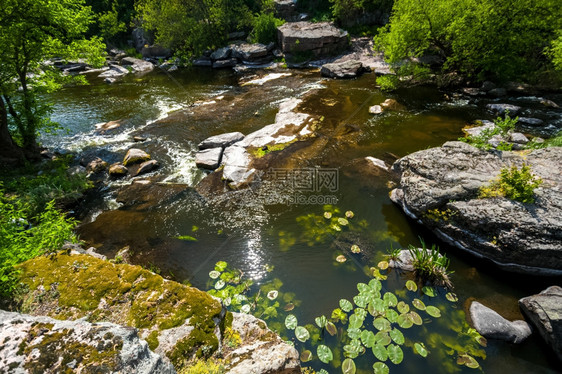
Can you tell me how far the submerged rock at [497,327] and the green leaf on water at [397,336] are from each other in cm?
187

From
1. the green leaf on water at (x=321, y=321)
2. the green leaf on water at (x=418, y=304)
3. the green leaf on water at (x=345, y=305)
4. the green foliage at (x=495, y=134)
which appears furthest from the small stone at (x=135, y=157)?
the green foliage at (x=495, y=134)

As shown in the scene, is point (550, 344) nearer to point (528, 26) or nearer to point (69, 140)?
point (528, 26)

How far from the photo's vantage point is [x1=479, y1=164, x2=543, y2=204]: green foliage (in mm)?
7586

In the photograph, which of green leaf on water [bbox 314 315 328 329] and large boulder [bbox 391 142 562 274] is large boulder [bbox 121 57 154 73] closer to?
large boulder [bbox 391 142 562 274]

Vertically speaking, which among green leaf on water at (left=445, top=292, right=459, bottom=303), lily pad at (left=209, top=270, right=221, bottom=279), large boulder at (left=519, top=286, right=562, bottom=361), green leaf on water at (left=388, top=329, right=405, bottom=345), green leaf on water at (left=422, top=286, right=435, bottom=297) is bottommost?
lily pad at (left=209, top=270, right=221, bottom=279)

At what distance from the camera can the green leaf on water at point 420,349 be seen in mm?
5668

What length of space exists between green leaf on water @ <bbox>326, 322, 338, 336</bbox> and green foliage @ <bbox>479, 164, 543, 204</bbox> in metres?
6.30

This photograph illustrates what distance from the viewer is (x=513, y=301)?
6758mm

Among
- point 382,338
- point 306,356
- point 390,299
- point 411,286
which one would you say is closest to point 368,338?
point 382,338

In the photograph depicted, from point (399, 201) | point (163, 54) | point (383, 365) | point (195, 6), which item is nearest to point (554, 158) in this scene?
point (399, 201)

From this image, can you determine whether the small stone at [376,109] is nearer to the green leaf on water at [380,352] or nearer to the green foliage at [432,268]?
the green foliage at [432,268]

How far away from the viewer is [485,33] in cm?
1675

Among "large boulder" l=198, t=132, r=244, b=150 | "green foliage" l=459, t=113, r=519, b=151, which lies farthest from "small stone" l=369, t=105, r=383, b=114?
"large boulder" l=198, t=132, r=244, b=150

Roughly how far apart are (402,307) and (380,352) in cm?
137
